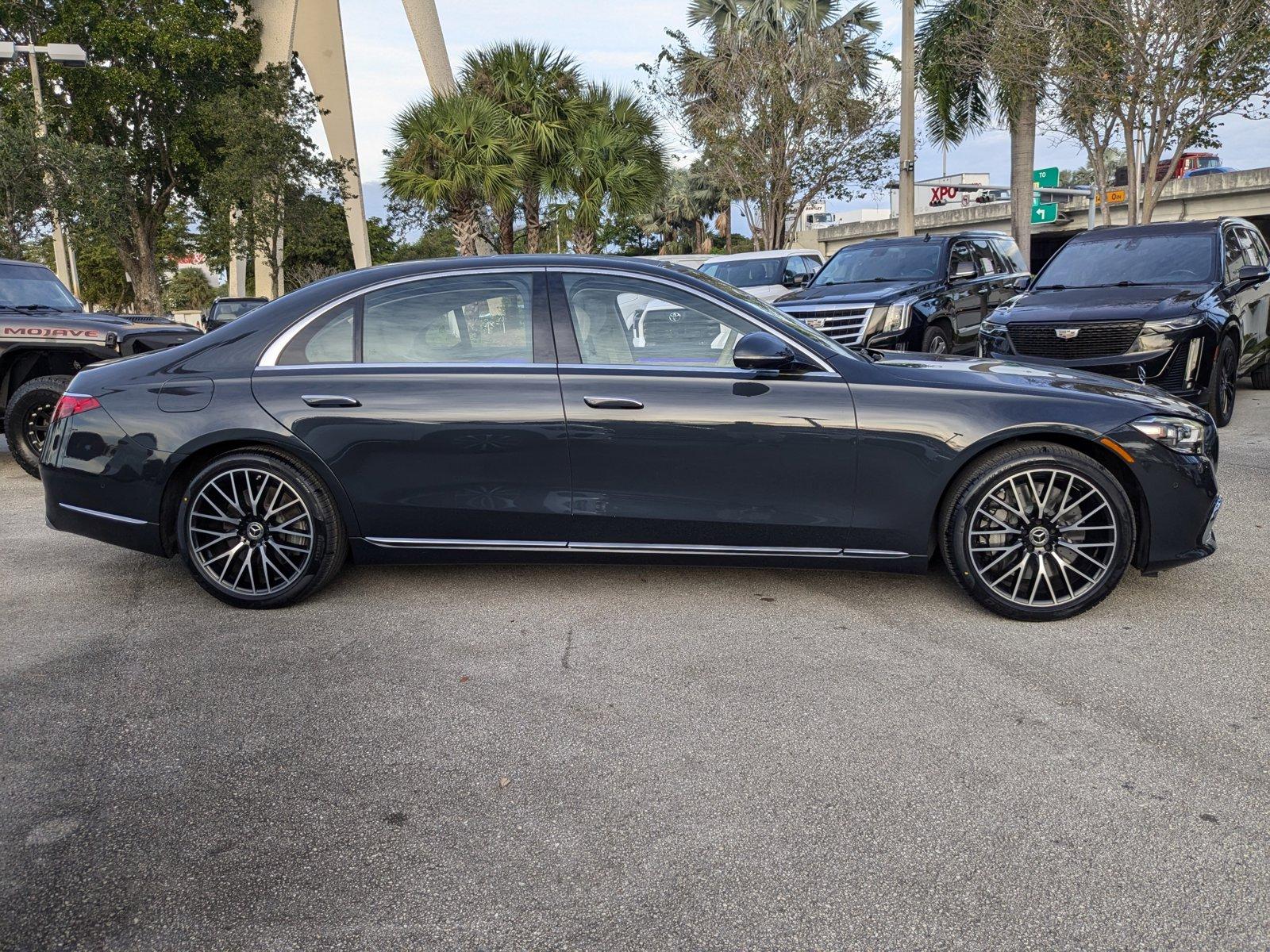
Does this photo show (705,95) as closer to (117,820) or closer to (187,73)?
(187,73)

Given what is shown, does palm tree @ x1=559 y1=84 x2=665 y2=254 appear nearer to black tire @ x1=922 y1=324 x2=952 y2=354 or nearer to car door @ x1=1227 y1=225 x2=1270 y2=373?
black tire @ x1=922 y1=324 x2=952 y2=354

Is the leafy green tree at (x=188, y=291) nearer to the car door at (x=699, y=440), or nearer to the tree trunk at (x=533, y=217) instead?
Answer: the tree trunk at (x=533, y=217)

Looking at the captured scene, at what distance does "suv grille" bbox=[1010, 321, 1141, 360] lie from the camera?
8.46 meters

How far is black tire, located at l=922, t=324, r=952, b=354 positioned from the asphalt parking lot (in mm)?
6576

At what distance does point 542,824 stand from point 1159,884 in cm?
153

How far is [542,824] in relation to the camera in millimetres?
2748

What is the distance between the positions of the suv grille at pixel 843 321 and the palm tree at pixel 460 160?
13205mm

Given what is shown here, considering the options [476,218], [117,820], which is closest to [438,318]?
[117,820]

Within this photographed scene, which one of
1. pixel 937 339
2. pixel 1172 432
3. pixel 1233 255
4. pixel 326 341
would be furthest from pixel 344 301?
pixel 1233 255

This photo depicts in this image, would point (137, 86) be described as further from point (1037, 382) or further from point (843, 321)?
point (1037, 382)

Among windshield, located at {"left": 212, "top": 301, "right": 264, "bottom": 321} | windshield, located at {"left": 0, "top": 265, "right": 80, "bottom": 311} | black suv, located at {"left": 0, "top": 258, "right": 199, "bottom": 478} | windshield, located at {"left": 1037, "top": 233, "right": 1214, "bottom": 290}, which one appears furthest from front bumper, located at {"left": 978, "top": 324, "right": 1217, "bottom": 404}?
windshield, located at {"left": 212, "top": 301, "right": 264, "bottom": 321}

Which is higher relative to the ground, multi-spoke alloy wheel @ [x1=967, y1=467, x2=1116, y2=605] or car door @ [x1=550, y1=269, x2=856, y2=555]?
car door @ [x1=550, y1=269, x2=856, y2=555]

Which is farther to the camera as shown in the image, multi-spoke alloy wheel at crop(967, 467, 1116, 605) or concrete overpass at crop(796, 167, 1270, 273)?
concrete overpass at crop(796, 167, 1270, 273)

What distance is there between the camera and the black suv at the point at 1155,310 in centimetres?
837
